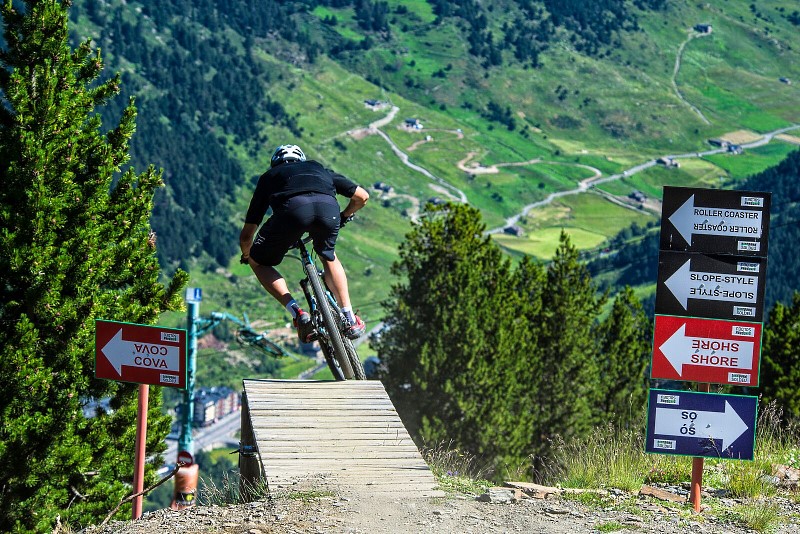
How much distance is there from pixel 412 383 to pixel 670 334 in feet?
146

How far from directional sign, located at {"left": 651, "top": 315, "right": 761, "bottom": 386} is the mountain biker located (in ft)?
13.6

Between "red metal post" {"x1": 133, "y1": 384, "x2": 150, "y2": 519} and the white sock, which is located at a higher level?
the white sock

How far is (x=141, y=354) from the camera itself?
10656 mm

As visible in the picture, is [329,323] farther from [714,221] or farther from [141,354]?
[714,221]

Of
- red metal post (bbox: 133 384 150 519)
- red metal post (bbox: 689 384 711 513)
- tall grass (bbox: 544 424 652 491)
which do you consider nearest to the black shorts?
red metal post (bbox: 133 384 150 519)

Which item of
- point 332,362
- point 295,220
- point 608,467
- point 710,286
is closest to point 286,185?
point 295,220

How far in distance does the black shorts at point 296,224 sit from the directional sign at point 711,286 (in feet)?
12.7

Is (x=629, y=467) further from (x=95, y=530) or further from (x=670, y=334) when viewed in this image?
(x=95, y=530)

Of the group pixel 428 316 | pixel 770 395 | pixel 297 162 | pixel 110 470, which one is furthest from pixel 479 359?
pixel 297 162

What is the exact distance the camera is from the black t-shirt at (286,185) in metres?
12.8

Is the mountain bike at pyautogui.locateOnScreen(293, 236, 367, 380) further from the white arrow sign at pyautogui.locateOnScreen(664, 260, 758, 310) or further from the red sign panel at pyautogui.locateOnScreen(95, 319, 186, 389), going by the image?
the white arrow sign at pyautogui.locateOnScreen(664, 260, 758, 310)

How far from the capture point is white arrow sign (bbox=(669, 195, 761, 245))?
1027cm

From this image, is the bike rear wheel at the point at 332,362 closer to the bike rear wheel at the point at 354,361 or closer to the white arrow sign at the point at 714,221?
the bike rear wheel at the point at 354,361

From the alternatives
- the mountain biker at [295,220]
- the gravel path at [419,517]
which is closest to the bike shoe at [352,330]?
the mountain biker at [295,220]
